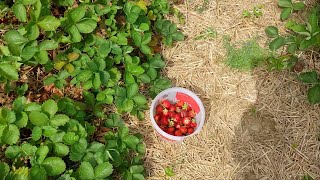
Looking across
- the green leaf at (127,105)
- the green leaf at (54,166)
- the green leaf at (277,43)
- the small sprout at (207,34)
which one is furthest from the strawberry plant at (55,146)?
the green leaf at (277,43)

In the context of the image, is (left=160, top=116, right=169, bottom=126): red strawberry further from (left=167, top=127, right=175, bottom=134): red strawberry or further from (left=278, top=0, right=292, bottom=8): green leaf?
(left=278, top=0, right=292, bottom=8): green leaf

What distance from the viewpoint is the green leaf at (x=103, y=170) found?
2.04 m

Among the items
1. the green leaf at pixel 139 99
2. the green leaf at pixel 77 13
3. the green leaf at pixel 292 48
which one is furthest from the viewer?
the green leaf at pixel 292 48

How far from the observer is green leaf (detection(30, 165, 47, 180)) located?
1909mm

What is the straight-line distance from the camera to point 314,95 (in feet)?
8.67

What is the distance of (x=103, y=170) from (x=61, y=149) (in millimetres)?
247

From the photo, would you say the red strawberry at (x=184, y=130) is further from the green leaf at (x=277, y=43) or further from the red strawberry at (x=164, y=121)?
the green leaf at (x=277, y=43)

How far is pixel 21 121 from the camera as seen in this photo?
6.66 ft

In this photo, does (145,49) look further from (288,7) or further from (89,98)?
(288,7)

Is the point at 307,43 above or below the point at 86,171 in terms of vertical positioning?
above

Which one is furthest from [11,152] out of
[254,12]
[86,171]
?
[254,12]

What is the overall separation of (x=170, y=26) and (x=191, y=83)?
1.31ft

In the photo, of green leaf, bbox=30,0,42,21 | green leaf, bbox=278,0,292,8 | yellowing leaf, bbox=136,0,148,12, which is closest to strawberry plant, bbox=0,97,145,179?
green leaf, bbox=30,0,42,21

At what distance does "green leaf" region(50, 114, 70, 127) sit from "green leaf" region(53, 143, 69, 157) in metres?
0.11
